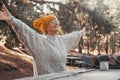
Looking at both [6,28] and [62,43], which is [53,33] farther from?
[6,28]

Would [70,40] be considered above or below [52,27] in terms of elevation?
below

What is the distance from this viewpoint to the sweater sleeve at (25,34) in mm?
2564

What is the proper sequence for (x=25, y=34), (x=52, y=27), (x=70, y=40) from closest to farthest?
(x=25, y=34) < (x=52, y=27) < (x=70, y=40)

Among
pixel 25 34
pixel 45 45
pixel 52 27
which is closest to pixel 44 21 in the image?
pixel 52 27

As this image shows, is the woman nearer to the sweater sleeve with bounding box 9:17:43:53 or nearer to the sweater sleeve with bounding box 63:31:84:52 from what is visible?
the sweater sleeve with bounding box 9:17:43:53

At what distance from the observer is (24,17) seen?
8.22m

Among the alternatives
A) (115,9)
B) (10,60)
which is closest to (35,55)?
(10,60)

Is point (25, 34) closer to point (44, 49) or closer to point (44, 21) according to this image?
point (44, 49)

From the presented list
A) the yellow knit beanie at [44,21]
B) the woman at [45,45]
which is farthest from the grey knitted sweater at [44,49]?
the yellow knit beanie at [44,21]

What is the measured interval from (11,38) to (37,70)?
5870mm

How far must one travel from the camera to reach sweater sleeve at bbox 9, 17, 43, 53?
8.41 feet

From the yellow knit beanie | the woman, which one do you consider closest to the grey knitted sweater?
the woman

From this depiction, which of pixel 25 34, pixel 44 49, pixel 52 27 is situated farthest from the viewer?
pixel 52 27

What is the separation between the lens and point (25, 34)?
2.65 meters
